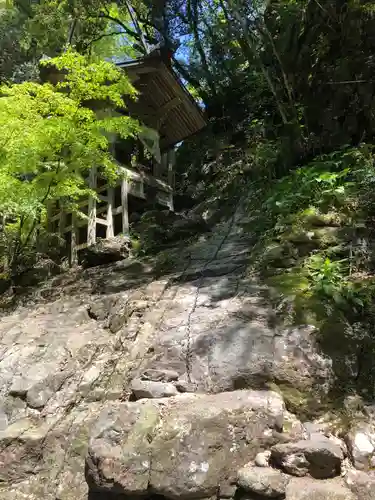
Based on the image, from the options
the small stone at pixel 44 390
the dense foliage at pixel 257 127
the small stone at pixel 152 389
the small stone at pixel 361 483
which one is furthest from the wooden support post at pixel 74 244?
the small stone at pixel 361 483

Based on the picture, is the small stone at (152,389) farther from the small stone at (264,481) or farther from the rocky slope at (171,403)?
the small stone at (264,481)

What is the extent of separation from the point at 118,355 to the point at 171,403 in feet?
6.46

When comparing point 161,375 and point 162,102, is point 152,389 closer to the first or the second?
point 161,375

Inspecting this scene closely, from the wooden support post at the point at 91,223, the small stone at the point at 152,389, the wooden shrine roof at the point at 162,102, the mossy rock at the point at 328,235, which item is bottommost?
the small stone at the point at 152,389

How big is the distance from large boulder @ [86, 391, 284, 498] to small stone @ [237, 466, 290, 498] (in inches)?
5.8

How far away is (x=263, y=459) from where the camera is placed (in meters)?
4.00

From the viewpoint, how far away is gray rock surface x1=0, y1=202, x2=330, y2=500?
4.99 m

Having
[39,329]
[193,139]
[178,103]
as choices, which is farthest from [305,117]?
[39,329]

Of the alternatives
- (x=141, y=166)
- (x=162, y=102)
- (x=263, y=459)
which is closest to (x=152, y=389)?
(x=263, y=459)

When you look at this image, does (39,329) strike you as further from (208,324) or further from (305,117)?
(305,117)

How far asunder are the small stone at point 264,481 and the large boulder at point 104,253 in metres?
7.88

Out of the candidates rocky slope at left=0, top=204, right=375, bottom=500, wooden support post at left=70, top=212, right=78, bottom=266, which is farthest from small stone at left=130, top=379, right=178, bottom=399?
wooden support post at left=70, top=212, right=78, bottom=266

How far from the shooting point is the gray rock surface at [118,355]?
4988 mm

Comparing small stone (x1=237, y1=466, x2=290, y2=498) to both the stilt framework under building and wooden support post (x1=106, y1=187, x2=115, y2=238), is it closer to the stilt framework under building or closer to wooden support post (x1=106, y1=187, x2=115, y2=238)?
the stilt framework under building
